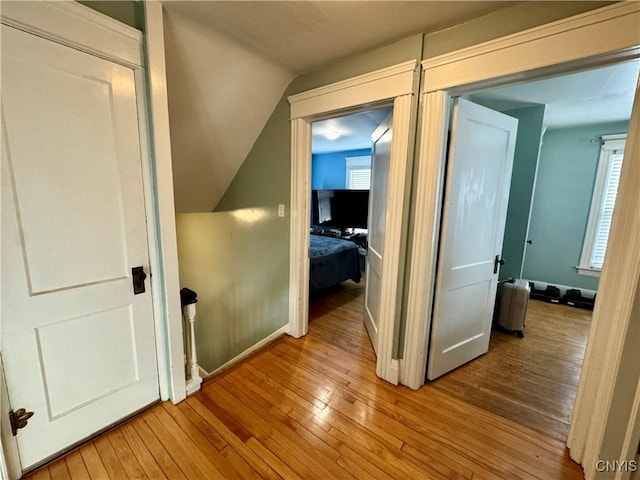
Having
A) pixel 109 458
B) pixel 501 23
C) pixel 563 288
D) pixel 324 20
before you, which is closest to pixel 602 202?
pixel 563 288

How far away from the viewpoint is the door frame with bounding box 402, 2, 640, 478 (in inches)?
43.6

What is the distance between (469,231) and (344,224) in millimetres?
3395

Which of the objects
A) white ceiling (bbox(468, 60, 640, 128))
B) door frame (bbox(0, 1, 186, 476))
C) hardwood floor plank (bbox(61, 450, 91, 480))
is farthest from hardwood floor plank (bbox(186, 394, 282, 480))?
white ceiling (bbox(468, 60, 640, 128))

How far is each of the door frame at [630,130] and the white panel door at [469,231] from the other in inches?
6.9

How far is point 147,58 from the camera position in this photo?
135 cm

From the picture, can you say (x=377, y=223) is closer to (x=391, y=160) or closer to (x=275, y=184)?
(x=391, y=160)

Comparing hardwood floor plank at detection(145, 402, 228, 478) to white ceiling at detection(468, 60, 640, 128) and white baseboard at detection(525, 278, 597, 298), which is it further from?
white baseboard at detection(525, 278, 597, 298)

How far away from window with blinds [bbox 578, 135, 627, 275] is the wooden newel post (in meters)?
4.79

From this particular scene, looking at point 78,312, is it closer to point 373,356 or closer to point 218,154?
point 218,154

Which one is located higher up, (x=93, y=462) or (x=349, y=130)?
(x=349, y=130)

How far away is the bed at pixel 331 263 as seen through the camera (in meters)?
3.31

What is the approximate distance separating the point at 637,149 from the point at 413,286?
122 cm

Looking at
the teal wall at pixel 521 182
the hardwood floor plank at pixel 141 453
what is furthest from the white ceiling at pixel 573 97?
the hardwood floor plank at pixel 141 453

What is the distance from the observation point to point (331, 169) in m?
6.09
